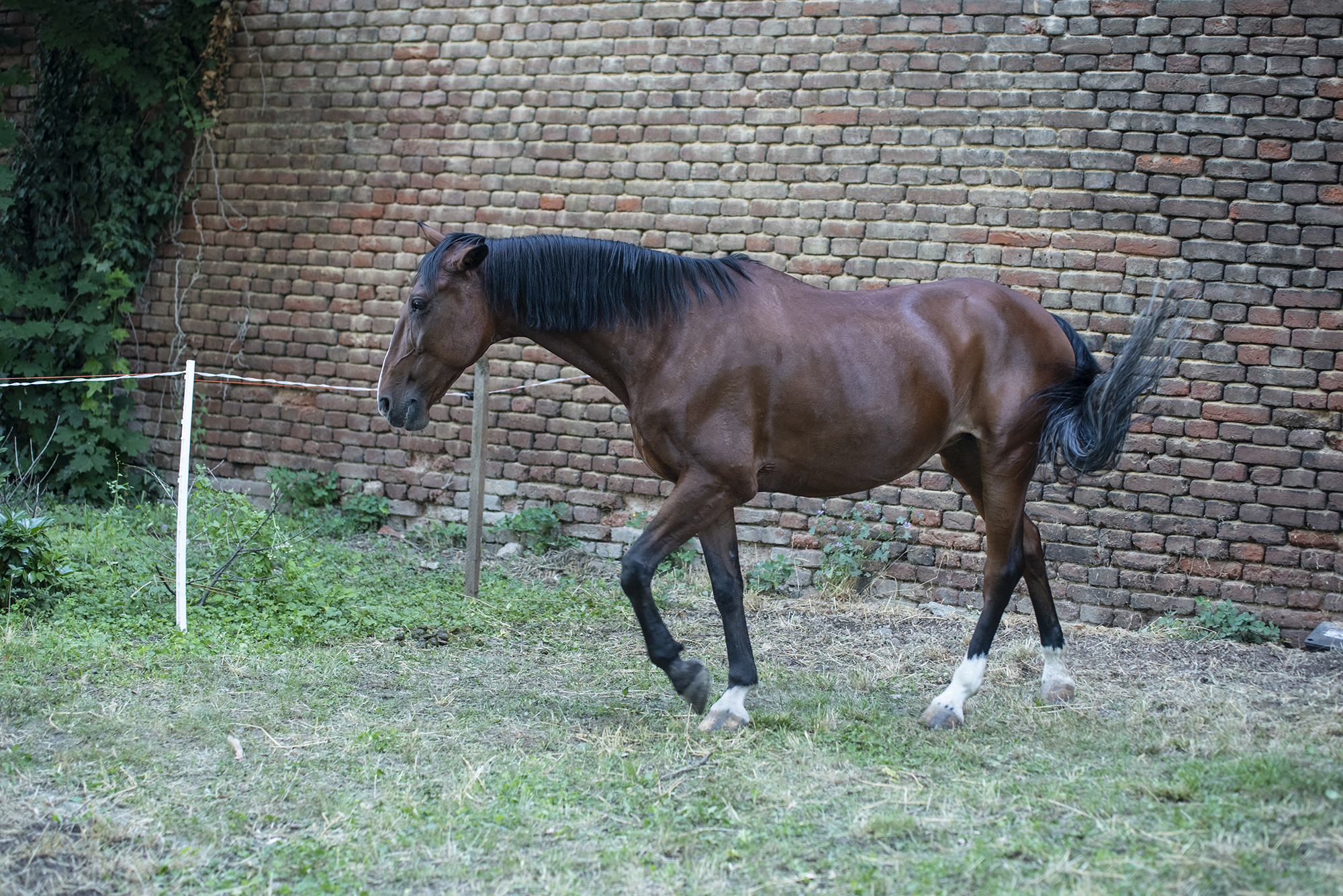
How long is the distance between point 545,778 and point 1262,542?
4413 millimetres

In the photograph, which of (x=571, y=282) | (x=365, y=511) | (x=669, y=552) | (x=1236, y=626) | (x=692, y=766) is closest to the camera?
(x=692, y=766)

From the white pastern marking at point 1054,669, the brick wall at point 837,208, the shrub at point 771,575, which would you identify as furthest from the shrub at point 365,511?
the white pastern marking at point 1054,669

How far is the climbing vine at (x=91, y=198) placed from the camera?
24.6 ft

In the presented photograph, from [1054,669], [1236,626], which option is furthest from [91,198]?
[1236,626]

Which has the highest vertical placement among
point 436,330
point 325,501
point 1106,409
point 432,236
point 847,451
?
point 432,236

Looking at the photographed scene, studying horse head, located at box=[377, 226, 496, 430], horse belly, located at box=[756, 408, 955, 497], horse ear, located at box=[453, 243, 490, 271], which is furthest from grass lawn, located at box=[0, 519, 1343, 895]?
horse ear, located at box=[453, 243, 490, 271]

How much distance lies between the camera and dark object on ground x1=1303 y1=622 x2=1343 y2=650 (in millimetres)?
5234

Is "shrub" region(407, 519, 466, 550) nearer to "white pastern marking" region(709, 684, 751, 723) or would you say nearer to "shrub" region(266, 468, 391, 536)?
"shrub" region(266, 468, 391, 536)

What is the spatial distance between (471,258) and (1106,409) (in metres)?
2.60

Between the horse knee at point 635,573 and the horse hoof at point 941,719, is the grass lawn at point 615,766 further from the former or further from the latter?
the horse knee at point 635,573

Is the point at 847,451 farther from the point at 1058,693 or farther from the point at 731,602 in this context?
the point at 1058,693

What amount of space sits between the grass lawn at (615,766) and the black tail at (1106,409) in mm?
1064

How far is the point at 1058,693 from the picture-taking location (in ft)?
14.4

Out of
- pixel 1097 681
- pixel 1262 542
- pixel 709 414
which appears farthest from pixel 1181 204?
pixel 709 414
